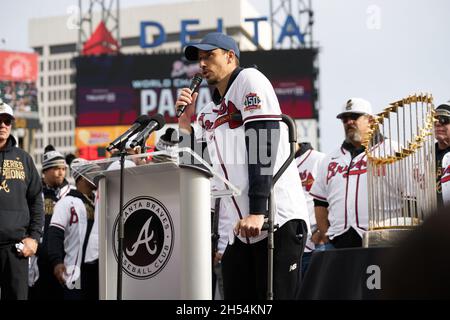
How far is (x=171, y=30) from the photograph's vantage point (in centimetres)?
13850

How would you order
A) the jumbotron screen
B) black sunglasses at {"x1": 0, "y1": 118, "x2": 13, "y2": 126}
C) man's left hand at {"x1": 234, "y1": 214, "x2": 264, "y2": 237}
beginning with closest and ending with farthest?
man's left hand at {"x1": 234, "y1": 214, "x2": 264, "y2": 237} < black sunglasses at {"x1": 0, "y1": 118, "x2": 13, "y2": 126} < the jumbotron screen

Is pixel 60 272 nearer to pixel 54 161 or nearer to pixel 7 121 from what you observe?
pixel 54 161

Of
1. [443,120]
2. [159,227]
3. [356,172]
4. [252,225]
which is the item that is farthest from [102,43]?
[159,227]

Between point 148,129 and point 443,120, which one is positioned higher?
point 443,120

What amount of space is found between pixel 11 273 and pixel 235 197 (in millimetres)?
3350

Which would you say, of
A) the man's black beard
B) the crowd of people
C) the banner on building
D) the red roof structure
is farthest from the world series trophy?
the banner on building

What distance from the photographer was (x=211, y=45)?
5461 mm

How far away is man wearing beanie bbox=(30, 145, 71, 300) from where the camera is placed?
10.9 meters

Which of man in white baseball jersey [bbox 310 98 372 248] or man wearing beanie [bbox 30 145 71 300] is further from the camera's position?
man wearing beanie [bbox 30 145 71 300]

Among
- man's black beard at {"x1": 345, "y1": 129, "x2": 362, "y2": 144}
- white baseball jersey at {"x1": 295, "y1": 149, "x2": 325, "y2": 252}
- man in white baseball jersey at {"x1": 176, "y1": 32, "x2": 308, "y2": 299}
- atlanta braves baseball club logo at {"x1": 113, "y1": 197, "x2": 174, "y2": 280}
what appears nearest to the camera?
atlanta braves baseball club logo at {"x1": 113, "y1": 197, "x2": 174, "y2": 280}

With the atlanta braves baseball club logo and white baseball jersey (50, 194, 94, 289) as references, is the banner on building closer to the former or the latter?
white baseball jersey (50, 194, 94, 289)

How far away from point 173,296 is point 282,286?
76cm

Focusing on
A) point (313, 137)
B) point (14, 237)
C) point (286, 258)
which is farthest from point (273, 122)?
point (313, 137)

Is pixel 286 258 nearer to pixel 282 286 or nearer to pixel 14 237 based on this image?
pixel 282 286
